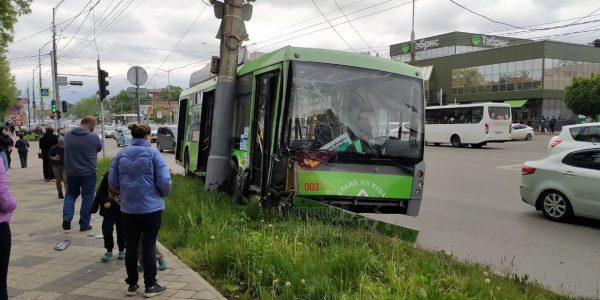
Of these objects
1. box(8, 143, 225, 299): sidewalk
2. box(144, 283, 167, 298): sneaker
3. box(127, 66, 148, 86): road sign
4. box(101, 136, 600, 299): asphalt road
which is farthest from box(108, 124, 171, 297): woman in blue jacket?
box(127, 66, 148, 86): road sign

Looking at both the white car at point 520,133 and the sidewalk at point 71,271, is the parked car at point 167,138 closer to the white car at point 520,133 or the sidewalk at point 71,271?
the sidewalk at point 71,271

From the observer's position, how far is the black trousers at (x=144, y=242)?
468 cm

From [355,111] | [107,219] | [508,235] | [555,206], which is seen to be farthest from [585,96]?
[107,219]

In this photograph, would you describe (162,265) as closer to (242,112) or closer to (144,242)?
(144,242)

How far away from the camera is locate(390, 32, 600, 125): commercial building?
188 ft

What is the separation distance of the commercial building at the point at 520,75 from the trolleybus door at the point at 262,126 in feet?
151

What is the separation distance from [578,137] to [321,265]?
44.1 ft

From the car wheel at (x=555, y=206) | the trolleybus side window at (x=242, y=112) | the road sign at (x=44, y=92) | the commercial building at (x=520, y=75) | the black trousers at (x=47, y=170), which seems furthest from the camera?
the commercial building at (x=520, y=75)

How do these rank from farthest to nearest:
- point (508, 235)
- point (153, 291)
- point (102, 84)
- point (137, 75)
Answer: point (102, 84)
point (137, 75)
point (508, 235)
point (153, 291)

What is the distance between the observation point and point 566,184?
861 cm

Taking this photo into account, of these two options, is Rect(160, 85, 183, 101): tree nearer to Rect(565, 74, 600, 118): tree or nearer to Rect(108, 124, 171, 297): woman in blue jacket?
Rect(565, 74, 600, 118): tree

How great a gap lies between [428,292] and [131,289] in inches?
107

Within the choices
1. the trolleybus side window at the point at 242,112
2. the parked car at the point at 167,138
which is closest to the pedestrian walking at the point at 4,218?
the trolleybus side window at the point at 242,112

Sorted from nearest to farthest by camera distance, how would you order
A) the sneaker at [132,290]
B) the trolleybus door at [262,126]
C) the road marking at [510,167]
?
the sneaker at [132,290] → the trolleybus door at [262,126] → the road marking at [510,167]
